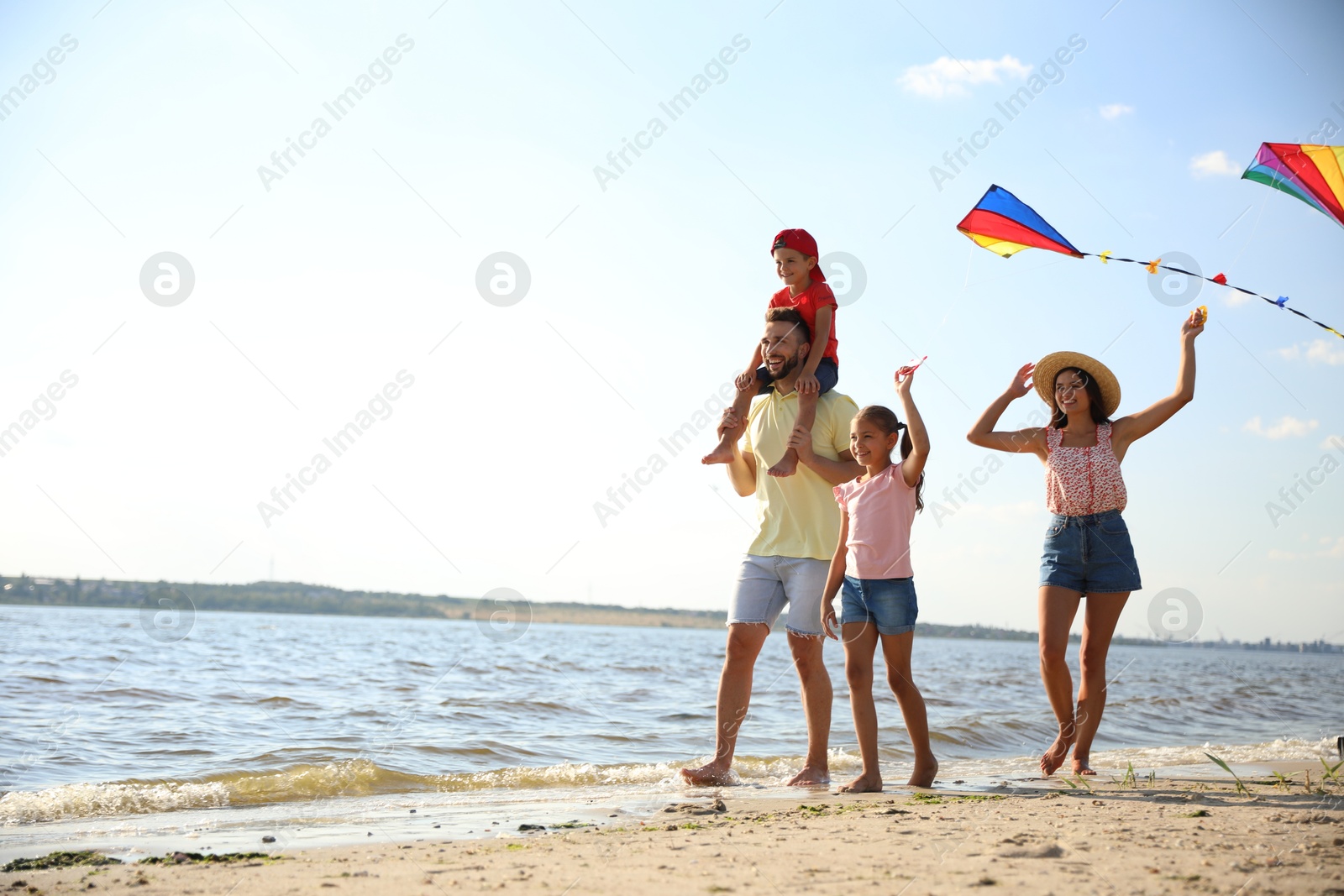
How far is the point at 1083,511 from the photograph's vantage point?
4.38m

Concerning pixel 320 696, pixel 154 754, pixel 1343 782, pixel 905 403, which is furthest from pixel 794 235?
pixel 320 696

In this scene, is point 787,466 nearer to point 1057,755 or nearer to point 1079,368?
point 1079,368

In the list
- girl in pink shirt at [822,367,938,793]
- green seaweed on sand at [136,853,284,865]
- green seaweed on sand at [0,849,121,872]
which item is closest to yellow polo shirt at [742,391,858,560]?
girl in pink shirt at [822,367,938,793]

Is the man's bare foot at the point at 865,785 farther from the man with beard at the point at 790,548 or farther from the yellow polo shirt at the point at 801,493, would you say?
the yellow polo shirt at the point at 801,493

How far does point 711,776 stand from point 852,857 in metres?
2.12

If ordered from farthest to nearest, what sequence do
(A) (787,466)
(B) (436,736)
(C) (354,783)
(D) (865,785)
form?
(B) (436,736) < (C) (354,783) < (A) (787,466) < (D) (865,785)

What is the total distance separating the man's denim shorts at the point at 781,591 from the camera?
4363 mm

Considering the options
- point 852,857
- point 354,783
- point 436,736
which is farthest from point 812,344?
point 436,736

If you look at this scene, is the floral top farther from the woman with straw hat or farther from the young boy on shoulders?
the young boy on shoulders

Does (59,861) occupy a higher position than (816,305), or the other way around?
(816,305)

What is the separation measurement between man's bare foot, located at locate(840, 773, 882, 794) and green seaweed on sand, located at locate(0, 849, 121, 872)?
2.76 metres

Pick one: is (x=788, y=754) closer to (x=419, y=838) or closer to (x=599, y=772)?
(x=599, y=772)

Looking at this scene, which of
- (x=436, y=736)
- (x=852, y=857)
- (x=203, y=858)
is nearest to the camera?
(x=852, y=857)

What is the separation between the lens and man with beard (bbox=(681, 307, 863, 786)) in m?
4.40
